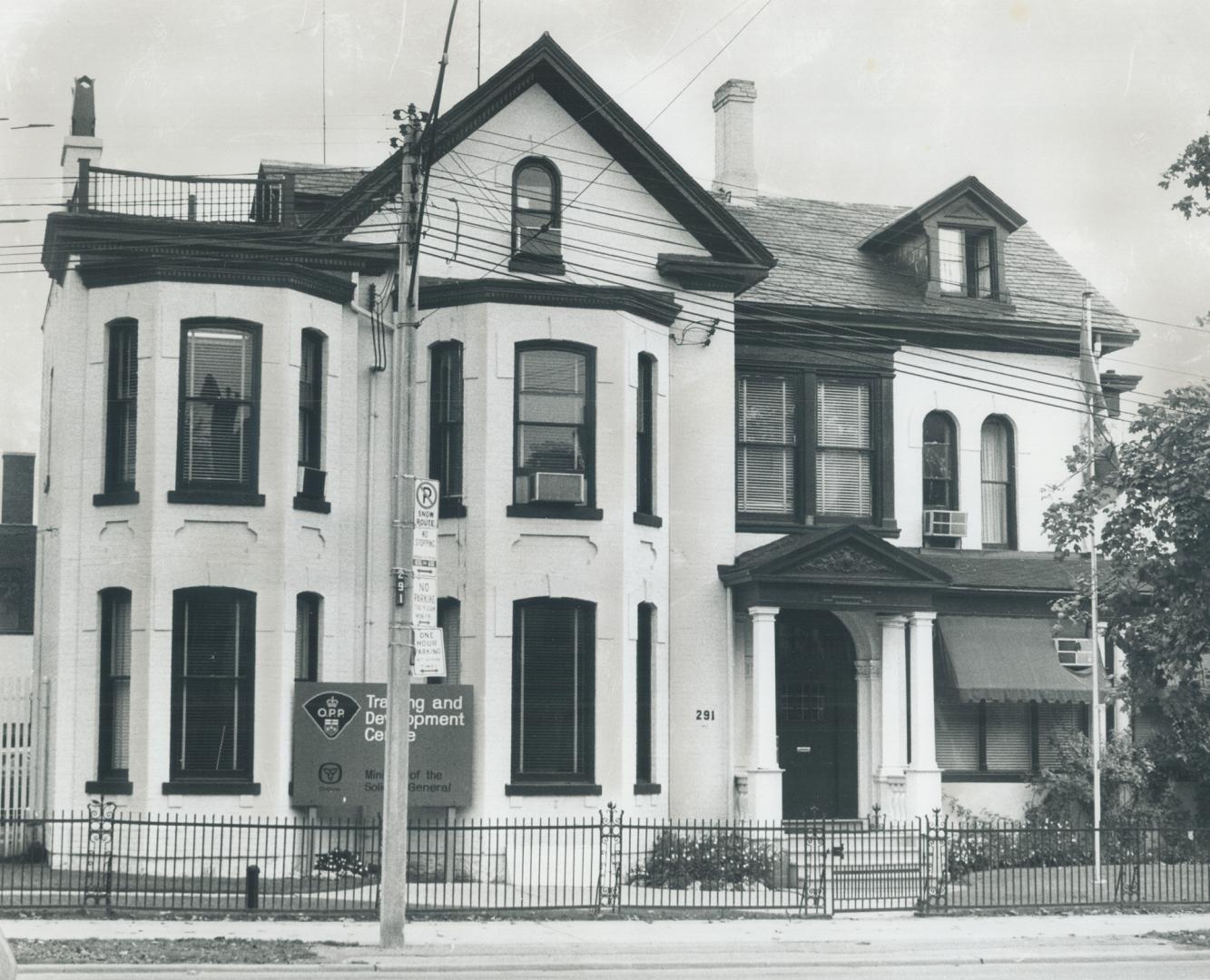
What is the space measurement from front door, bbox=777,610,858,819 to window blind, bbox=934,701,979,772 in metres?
1.56

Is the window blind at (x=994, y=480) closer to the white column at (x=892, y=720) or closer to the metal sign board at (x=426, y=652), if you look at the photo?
the white column at (x=892, y=720)

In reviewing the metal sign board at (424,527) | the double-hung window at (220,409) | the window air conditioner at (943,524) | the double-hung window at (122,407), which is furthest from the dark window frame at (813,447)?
the metal sign board at (424,527)

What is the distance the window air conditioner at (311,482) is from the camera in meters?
23.5

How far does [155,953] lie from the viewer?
1595 centimetres

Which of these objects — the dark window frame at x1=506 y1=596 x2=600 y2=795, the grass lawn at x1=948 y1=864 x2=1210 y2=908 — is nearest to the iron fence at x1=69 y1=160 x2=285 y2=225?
the dark window frame at x1=506 y1=596 x2=600 y2=795

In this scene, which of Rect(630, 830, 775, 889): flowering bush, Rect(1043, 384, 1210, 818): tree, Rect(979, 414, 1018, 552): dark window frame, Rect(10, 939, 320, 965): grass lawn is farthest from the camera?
Rect(979, 414, 1018, 552): dark window frame

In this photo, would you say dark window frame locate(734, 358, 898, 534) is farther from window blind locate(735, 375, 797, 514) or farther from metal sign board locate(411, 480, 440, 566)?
metal sign board locate(411, 480, 440, 566)

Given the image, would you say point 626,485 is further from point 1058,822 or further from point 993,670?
point 1058,822

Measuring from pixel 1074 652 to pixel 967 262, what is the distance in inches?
290

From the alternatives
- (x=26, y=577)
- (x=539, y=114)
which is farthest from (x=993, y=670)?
(x=26, y=577)

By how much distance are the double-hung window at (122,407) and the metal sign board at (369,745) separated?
12.8 feet

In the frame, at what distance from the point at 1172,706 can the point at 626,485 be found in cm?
811

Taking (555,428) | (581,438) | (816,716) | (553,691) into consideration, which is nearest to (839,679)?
(816,716)

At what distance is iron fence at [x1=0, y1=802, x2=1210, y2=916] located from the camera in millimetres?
20391
